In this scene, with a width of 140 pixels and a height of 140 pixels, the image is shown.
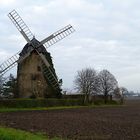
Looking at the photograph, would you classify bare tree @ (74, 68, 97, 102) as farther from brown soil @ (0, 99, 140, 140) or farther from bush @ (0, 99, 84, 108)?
brown soil @ (0, 99, 140, 140)

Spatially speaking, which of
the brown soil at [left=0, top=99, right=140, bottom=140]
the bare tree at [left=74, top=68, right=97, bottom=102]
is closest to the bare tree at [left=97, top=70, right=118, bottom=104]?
the bare tree at [left=74, top=68, right=97, bottom=102]

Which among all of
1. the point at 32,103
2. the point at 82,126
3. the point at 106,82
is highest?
the point at 106,82

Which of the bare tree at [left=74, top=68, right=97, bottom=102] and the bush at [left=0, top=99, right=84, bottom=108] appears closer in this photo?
the bush at [left=0, top=99, right=84, bottom=108]

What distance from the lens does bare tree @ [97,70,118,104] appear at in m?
128

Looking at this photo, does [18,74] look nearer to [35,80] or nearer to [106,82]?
[35,80]

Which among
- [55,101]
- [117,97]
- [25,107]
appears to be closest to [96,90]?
[117,97]

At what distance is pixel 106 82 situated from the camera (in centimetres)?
13075

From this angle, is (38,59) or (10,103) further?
(38,59)

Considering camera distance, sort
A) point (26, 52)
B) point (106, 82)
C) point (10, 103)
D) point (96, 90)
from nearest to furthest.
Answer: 1. point (10, 103)
2. point (26, 52)
3. point (96, 90)
4. point (106, 82)

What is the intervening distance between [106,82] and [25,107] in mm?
68824

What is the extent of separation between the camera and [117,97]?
13762cm

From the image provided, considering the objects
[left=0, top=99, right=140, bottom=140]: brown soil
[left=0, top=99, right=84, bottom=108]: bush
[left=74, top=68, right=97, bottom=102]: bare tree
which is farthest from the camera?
[left=74, top=68, right=97, bottom=102]: bare tree

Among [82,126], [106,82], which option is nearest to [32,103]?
[82,126]

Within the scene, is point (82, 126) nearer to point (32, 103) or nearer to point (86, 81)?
point (32, 103)
